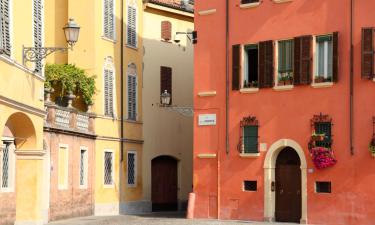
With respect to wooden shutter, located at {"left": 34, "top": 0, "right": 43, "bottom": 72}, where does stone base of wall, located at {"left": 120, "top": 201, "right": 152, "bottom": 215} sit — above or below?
below

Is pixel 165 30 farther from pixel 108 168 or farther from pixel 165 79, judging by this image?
pixel 108 168

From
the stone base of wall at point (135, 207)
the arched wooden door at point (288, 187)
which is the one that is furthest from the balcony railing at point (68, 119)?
the arched wooden door at point (288, 187)

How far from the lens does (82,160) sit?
1260 inches

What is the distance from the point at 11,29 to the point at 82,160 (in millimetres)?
13511

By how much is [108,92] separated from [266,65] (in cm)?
791

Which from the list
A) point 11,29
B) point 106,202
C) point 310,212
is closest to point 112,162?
point 106,202

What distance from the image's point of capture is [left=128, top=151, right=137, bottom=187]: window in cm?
3572

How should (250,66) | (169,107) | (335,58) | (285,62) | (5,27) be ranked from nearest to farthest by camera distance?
(5,27) → (335,58) → (285,62) → (250,66) → (169,107)

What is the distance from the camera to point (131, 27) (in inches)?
1415

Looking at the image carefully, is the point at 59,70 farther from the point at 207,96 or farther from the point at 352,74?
the point at 352,74

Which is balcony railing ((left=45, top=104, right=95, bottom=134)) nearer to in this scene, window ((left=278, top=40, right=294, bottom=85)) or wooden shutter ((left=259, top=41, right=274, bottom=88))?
wooden shutter ((left=259, top=41, right=274, bottom=88))

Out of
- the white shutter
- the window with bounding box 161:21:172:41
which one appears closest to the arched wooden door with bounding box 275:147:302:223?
the white shutter

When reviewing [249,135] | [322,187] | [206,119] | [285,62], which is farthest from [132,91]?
[322,187]

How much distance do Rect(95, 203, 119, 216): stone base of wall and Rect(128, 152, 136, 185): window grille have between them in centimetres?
179
